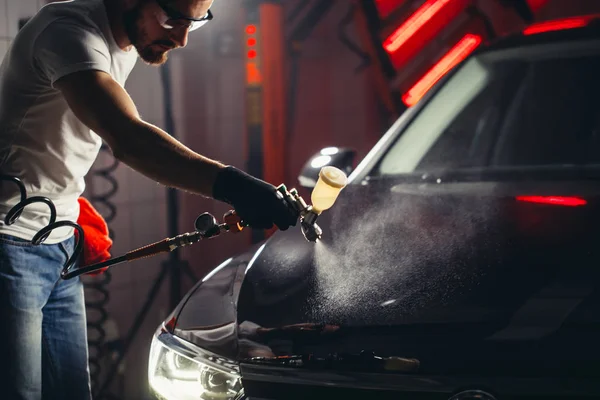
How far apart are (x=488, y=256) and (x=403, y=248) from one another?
196mm

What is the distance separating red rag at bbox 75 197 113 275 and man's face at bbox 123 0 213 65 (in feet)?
1.72

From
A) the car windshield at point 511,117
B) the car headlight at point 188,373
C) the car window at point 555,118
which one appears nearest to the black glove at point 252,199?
the car headlight at point 188,373

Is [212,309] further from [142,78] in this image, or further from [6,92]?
[142,78]

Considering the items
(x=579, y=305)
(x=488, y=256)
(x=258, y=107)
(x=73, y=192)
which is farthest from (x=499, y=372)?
(x=258, y=107)

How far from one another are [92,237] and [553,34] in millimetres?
1681

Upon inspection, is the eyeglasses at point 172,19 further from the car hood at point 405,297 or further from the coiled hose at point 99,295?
the coiled hose at point 99,295

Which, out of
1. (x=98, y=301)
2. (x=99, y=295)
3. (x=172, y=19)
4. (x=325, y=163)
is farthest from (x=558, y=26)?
(x=99, y=295)

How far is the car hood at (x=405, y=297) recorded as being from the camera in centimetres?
136

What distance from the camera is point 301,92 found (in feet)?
20.0

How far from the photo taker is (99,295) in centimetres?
413

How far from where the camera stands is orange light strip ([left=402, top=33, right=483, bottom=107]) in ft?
14.0

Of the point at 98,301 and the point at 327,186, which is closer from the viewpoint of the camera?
the point at 327,186

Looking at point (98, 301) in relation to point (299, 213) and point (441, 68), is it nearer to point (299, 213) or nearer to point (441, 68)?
point (441, 68)

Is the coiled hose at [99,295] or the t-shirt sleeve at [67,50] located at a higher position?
the coiled hose at [99,295]
